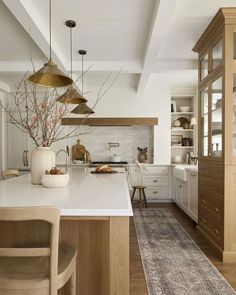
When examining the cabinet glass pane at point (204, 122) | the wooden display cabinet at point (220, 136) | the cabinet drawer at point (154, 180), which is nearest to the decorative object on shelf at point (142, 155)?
the cabinet drawer at point (154, 180)

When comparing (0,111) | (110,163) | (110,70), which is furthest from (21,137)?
(110,70)

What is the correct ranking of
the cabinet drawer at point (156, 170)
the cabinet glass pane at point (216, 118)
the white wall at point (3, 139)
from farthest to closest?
the cabinet drawer at point (156, 170)
the white wall at point (3, 139)
the cabinet glass pane at point (216, 118)

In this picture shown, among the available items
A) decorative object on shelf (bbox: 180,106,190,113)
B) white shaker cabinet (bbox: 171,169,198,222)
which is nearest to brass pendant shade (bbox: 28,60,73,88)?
white shaker cabinet (bbox: 171,169,198,222)

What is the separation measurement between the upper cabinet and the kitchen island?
1.70 meters

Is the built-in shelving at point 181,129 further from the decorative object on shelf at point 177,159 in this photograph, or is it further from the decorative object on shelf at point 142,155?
the decorative object on shelf at point 142,155

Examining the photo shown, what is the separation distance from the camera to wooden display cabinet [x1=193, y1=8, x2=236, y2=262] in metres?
2.83

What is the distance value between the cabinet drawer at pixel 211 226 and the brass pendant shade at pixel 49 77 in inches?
85.8

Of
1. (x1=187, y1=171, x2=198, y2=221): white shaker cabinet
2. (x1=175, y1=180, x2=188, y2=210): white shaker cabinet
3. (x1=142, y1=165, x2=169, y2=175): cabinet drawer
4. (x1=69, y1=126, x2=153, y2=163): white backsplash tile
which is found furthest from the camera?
(x1=69, y1=126, x2=153, y2=163): white backsplash tile

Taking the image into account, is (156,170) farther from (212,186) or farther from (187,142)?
(212,186)

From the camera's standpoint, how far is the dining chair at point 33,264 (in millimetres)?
1065

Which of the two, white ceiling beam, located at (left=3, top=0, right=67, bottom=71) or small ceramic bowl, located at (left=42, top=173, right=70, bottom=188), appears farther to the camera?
white ceiling beam, located at (left=3, top=0, right=67, bottom=71)

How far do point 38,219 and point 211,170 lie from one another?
102 inches

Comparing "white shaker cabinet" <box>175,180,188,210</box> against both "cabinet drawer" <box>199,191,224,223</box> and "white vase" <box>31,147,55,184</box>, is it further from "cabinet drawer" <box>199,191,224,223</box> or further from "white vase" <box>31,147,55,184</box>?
"white vase" <box>31,147,55,184</box>

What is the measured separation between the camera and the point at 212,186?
321cm
